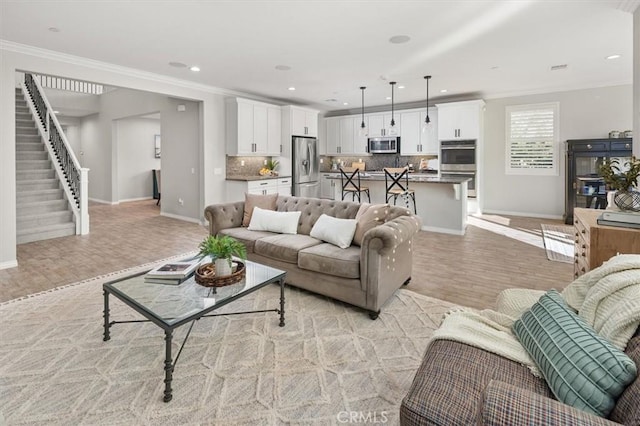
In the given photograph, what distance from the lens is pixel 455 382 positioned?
1294 mm

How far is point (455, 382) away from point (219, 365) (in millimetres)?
1493

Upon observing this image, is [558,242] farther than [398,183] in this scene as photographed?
No

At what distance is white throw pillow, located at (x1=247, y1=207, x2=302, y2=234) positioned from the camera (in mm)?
3816

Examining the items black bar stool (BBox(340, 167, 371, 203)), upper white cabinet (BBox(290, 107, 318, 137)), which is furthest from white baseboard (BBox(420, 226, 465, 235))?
upper white cabinet (BBox(290, 107, 318, 137))

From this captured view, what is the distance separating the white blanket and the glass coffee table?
4.26 ft

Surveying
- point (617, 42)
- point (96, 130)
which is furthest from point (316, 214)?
point (96, 130)

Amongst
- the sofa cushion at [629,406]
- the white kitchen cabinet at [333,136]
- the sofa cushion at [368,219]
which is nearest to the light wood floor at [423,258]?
the sofa cushion at [368,219]

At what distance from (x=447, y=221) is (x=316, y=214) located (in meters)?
3.21

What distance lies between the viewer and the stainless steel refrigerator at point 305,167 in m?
8.19

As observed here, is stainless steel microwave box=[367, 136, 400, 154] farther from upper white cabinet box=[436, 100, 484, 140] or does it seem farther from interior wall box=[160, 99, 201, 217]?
interior wall box=[160, 99, 201, 217]

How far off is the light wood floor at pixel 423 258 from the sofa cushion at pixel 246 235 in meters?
1.37

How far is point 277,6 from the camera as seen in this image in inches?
129

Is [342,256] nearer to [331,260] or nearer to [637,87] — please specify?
[331,260]

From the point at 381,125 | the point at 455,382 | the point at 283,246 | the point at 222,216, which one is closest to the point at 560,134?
the point at 381,125
